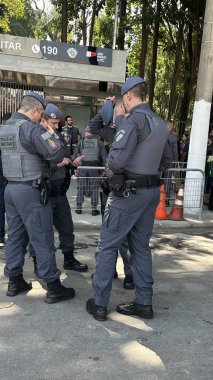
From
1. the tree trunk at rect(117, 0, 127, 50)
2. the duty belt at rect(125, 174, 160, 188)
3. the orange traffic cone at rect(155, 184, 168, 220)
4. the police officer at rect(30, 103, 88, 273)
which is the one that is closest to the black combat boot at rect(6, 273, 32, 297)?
the police officer at rect(30, 103, 88, 273)

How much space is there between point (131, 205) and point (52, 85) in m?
9.74

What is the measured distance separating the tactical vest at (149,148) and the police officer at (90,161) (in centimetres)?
405

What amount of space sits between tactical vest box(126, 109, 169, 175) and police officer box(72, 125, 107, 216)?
405 centimetres

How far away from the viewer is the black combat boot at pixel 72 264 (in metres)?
4.94

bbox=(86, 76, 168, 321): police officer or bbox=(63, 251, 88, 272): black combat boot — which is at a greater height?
bbox=(86, 76, 168, 321): police officer

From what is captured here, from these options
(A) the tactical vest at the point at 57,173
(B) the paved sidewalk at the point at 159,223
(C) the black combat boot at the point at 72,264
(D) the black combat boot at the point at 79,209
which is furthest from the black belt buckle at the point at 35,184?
(D) the black combat boot at the point at 79,209

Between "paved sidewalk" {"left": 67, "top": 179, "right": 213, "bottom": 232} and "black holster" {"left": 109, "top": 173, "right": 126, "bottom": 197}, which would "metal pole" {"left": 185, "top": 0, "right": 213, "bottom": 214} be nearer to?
"paved sidewalk" {"left": 67, "top": 179, "right": 213, "bottom": 232}

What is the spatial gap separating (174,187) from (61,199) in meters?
3.88

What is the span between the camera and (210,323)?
12.2 feet

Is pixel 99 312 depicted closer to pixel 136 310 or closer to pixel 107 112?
pixel 136 310

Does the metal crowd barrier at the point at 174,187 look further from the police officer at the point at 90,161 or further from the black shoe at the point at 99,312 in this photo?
the black shoe at the point at 99,312

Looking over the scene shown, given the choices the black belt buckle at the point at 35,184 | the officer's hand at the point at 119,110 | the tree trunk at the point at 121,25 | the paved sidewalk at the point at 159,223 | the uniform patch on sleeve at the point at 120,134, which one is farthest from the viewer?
the tree trunk at the point at 121,25

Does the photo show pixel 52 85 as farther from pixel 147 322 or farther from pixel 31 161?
pixel 147 322

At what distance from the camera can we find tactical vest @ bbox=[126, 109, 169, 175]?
11.4 feet
